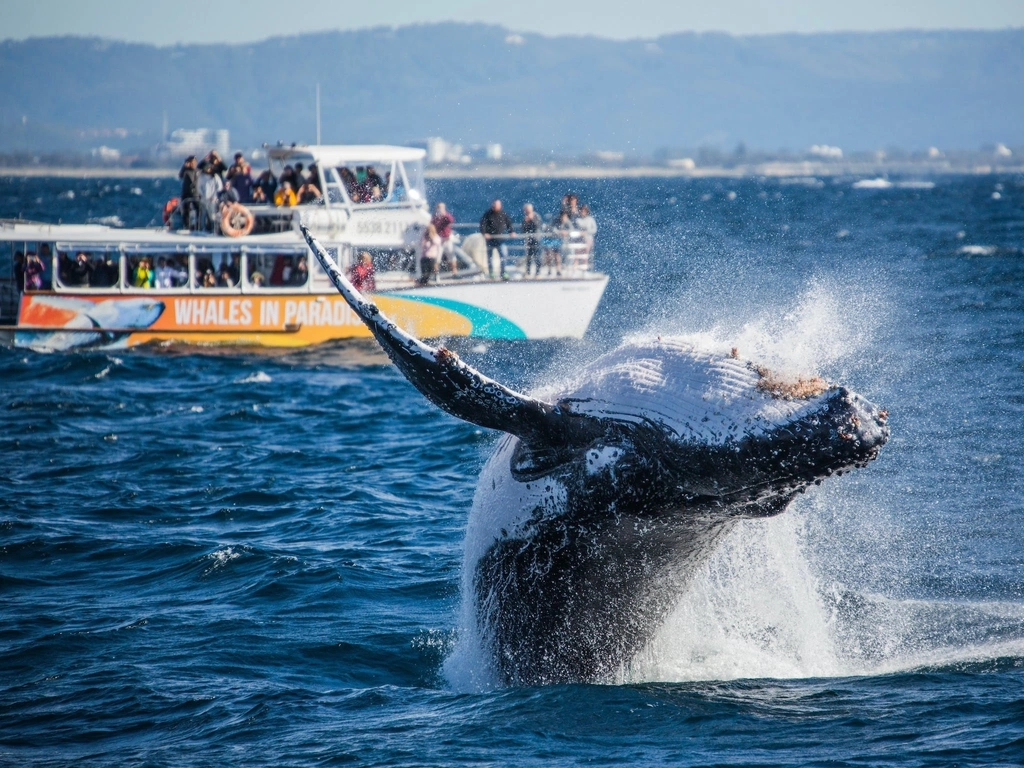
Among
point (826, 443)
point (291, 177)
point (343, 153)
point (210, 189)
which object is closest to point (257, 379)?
point (210, 189)

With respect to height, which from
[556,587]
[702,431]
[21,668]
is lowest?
[21,668]

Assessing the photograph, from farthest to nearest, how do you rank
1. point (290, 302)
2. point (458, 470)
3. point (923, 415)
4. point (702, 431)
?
point (290, 302)
point (923, 415)
point (458, 470)
point (702, 431)

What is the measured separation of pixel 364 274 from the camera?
80.1ft

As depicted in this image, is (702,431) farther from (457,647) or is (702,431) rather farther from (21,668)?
(21,668)

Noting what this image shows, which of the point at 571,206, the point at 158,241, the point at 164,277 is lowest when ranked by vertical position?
the point at 164,277

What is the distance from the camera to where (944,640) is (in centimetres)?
848

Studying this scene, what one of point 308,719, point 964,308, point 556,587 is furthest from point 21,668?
point 964,308

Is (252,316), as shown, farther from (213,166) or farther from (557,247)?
(557,247)

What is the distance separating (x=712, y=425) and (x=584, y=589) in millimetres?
1544

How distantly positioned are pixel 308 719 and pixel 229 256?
18650 mm

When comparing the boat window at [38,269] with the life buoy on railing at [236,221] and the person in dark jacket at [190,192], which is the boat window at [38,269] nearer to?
Result: the person in dark jacket at [190,192]

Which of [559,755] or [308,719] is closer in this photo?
[559,755]

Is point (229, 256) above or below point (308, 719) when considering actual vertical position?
above

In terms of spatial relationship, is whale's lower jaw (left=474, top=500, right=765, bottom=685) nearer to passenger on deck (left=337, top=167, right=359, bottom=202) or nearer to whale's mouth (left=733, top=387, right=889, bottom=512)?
whale's mouth (left=733, top=387, right=889, bottom=512)
